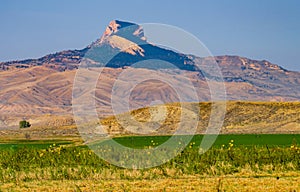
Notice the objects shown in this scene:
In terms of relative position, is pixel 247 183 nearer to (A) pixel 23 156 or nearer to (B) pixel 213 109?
(A) pixel 23 156

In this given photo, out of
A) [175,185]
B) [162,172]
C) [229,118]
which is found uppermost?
[229,118]

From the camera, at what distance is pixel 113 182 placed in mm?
21578

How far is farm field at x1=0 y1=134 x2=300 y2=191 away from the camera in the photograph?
66.0 ft

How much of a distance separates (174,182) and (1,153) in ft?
39.1

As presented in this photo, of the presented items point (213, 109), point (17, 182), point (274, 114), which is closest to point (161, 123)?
point (213, 109)

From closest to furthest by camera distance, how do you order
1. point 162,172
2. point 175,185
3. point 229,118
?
point 175,185 < point 162,172 < point 229,118

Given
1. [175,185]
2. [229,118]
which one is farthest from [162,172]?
[229,118]

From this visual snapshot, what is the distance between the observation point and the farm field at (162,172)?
20.1 metres

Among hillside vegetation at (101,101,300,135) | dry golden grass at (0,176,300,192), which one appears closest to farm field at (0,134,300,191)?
dry golden grass at (0,176,300,192)

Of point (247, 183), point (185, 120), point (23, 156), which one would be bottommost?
point (247, 183)

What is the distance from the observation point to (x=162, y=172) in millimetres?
24312

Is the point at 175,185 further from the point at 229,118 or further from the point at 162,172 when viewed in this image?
the point at 229,118

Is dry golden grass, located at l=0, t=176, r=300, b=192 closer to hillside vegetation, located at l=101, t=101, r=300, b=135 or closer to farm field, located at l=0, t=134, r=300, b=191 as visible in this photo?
farm field, located at l=0, t=134, r=300, b=191

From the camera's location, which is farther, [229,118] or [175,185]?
[229,118]
